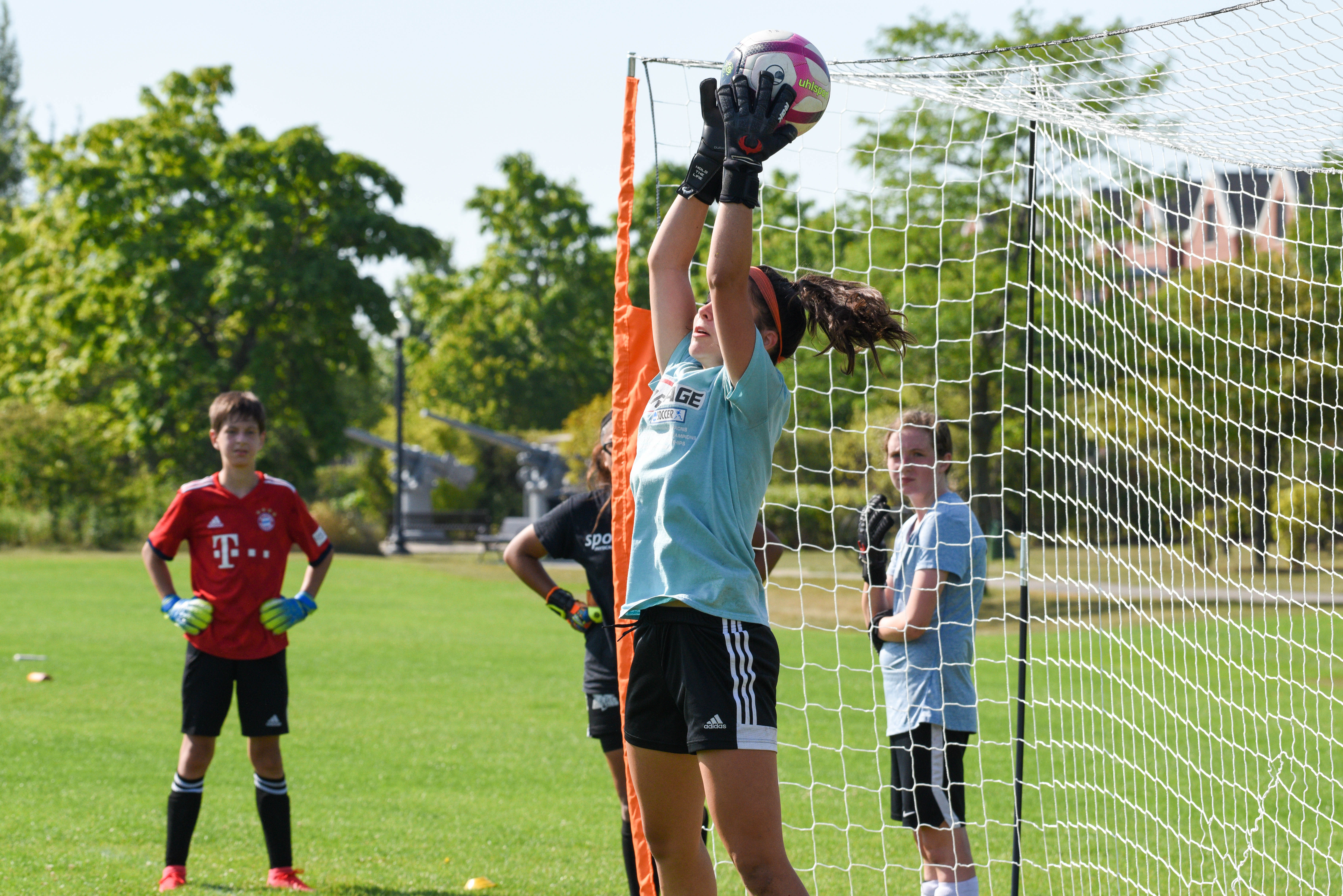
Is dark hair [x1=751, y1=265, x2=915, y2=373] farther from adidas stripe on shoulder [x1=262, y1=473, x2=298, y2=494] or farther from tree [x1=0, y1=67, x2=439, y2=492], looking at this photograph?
tree [x1=0, y1=67, x2=439, y2=492]

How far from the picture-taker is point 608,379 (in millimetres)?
49562

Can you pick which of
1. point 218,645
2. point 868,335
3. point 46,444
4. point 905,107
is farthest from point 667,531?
point 46,444

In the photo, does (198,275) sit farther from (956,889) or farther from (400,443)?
(956,889)

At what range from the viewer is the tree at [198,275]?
3222 cm

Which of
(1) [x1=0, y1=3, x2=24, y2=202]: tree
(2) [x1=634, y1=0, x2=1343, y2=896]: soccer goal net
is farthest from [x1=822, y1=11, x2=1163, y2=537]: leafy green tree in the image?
(1) [x1=0, y1=3, x2=24, y2=202]: tree

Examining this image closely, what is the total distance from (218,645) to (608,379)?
4478cm

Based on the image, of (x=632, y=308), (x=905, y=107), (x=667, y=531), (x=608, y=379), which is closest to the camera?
(x=667, y=531)

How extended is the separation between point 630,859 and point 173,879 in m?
1.88

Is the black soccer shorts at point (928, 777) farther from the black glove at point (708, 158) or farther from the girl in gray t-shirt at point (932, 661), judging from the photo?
the black glove at point (708, 158)

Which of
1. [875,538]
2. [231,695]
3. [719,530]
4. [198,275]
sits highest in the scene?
[198,275]

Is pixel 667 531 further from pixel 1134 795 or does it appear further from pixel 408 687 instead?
pixel 408 687

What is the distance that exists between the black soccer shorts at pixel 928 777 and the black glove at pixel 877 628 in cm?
33

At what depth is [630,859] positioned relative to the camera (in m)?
4.49

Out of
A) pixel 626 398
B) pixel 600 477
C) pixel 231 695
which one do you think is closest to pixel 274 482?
pixel 231 695
